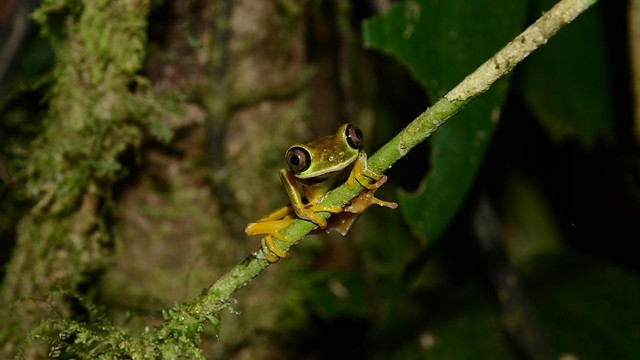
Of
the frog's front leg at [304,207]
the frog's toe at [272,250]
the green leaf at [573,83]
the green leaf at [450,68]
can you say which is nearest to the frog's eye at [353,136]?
the frog's front leg at [304,207]

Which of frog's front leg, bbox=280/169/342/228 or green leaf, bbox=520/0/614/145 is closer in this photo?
frog's front leg, bbox=280/169/342/228

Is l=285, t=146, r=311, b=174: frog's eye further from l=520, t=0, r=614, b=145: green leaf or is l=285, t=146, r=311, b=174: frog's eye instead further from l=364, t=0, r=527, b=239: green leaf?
l=520, t=0, r=614, b=145: green leaf

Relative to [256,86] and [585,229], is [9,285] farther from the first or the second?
[585,229]

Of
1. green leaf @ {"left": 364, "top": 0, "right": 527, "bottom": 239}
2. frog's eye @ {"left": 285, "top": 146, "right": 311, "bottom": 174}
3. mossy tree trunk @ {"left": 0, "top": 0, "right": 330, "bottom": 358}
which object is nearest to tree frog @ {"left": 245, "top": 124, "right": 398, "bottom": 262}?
frog's eye @ {"left": 285, "top": 146, "right": 311, "bottom": 174}

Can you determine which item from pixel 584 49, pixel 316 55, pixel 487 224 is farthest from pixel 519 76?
pixel 316 55

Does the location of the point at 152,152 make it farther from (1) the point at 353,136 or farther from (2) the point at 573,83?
(2) the point at 573,83

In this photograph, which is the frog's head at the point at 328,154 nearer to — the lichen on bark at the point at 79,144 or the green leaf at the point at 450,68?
A: the green leaf at the point at 450,68
